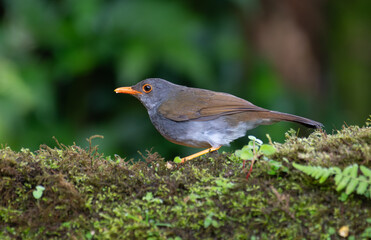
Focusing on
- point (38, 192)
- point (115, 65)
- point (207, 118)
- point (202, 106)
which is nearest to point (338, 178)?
point (38, 192)

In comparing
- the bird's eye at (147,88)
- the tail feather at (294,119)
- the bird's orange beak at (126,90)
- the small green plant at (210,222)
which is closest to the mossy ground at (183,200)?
the small green plant at (210,222)

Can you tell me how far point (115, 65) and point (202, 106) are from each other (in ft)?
7.10

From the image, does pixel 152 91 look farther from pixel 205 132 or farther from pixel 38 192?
pixel 38 192

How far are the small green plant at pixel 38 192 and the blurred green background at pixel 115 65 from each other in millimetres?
3624

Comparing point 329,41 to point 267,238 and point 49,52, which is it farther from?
point 267,238

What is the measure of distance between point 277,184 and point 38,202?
1.38 metres

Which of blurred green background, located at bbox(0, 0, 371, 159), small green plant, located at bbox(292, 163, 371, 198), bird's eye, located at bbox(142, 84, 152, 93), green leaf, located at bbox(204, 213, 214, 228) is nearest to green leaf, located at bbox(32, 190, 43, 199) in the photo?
green leaf, located at bbox(204, 213, 214, 228)

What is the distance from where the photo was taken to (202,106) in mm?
5305

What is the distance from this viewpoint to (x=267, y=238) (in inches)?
100

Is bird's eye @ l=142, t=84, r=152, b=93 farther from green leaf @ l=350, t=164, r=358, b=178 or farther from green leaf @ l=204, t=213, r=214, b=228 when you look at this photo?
green leaf @ l=350, t=164, r=358, b=178

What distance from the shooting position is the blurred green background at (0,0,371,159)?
6.76 m

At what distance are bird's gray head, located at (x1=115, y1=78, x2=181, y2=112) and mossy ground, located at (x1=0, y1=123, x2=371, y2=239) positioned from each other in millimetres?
2547

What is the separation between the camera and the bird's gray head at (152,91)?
18.7ft

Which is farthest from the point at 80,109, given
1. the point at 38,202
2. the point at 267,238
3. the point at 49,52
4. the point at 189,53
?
the point at 267,238
